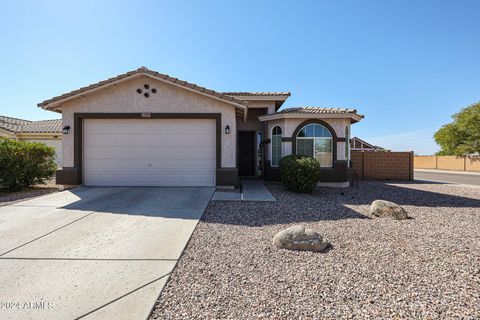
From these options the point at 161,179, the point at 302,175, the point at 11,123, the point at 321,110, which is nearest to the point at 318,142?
the point at 321,110

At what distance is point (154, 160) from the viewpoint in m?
9.12

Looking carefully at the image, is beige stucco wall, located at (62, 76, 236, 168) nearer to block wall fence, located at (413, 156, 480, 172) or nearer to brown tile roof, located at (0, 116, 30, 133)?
brown tile roof, located at (0, 116, 30, 133)

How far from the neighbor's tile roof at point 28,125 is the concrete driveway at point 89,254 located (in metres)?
13.6

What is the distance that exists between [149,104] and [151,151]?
6.01ft

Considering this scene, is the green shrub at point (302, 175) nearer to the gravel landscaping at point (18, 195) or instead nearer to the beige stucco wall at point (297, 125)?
the beige stucco wall at point (297, 125)

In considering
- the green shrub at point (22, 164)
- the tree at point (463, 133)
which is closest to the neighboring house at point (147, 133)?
the green shrub at point (22, 164)

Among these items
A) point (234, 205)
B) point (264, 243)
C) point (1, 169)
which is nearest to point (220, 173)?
point (234, 205)

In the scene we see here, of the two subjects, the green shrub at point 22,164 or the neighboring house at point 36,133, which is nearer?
the green shrub at point 22,164

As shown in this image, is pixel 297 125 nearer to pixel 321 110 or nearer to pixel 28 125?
pixel 321 110

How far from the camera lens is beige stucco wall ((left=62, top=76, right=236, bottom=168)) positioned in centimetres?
896

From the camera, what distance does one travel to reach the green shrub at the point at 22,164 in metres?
8.63

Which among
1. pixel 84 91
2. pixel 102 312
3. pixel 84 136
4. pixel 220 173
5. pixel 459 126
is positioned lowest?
pixel 102 312

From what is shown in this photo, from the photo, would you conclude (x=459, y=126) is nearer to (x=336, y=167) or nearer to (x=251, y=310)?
(x=336, y=167)

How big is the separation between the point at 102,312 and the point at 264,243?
255 cm
